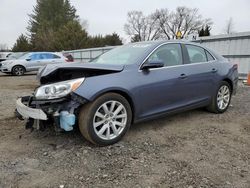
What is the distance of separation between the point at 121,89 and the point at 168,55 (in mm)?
1245

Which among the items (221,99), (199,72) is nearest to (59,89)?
(199,72)

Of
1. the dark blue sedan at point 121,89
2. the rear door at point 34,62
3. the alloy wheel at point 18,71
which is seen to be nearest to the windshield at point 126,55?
the dark blue sedan at point 121,89

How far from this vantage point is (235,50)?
979cm

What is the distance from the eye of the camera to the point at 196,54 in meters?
4.75

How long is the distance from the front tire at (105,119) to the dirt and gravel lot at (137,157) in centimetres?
15

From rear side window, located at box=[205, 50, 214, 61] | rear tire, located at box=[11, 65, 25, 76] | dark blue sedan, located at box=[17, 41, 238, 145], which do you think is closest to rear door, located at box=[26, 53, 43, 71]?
rear tire, located at box=[11, 65, 25, 76]

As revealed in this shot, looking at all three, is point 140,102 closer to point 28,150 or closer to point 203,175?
point 203,175

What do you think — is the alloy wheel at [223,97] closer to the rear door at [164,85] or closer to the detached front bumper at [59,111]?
the rear door at [164,85]

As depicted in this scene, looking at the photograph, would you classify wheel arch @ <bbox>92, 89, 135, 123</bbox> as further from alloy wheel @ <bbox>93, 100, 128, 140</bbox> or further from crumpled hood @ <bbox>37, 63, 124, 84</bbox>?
crumpled hood @ <bbox>37, 63, 124, 84</bbox>

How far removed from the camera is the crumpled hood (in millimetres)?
3488

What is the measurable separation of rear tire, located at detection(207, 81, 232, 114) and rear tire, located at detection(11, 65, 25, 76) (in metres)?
12.5

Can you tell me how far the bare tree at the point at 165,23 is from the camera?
5156 cm

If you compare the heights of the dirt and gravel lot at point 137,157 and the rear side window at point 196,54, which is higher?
the rear side window at point 196,54

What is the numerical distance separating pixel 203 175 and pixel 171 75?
1.76 m
